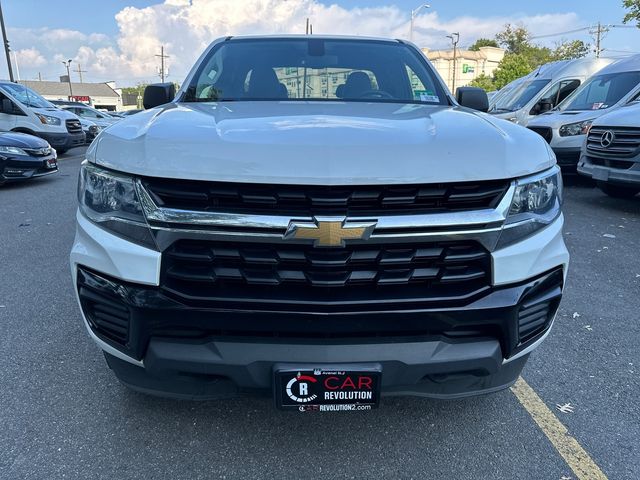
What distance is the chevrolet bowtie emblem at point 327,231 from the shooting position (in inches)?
63.2

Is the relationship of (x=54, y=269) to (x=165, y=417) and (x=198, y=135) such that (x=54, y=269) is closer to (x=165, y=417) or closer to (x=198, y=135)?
(x=165, y=417)

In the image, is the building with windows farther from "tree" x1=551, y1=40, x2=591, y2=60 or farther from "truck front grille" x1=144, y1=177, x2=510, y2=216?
"truck front grille" x1=144, y1=177, x2=510, y2=216

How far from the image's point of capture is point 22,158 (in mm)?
8211

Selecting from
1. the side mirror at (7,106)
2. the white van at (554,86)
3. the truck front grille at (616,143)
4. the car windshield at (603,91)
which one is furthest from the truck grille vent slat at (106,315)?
the side mirror at (7,106)

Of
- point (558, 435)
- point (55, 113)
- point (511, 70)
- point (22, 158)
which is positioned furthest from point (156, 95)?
point (511, 70)

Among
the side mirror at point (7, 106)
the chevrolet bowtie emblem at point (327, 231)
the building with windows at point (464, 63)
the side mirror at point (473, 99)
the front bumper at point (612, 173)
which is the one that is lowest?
the front bumper at point (612, 173)

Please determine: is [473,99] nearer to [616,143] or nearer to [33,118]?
[616,143]

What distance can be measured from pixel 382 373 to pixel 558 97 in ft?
37.2

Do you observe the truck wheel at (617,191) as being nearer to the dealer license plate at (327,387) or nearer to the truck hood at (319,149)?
the truck hood at (319,149)

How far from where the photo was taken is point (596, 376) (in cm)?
270

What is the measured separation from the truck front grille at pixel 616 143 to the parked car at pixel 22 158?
899 centimetres

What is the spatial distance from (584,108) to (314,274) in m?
8.79

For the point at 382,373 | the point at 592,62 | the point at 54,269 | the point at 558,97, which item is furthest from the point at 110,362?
the point at 592,62

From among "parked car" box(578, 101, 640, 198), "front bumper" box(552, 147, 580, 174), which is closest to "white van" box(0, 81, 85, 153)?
"front bumper" box(552, 147, 580, 174)
